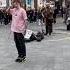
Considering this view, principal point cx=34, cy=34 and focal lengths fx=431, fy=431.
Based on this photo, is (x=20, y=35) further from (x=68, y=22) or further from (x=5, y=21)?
(x=5, y=21)

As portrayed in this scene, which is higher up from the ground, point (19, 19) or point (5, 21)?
point (19, 19)

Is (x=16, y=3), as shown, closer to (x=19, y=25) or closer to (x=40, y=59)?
(x=19, y=25)

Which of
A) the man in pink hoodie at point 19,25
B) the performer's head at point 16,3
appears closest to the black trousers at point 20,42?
the man in pink hoodie at point 19,25

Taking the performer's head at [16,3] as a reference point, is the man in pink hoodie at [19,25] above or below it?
below

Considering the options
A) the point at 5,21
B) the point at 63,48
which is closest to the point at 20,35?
the point at 63,48

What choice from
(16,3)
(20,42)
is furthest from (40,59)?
(16,3)

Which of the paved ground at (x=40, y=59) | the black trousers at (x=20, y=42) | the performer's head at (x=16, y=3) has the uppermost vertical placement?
the performer's head at (x=16, y=3)

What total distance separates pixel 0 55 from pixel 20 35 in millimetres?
1878

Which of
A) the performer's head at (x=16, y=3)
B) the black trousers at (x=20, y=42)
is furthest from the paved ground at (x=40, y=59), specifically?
the performer's head at (x=16, y=3)

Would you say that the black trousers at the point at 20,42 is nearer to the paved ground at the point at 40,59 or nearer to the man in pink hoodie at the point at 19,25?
the man in pink hoodie at the point at 19,25

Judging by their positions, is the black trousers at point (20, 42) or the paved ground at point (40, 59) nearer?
the paved ground at point (40, 59)

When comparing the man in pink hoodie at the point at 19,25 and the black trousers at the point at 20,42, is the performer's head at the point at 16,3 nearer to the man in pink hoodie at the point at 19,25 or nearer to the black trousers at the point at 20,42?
the man in pink hoodie at the point at 19,25

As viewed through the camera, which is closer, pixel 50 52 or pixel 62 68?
pixel 62 68

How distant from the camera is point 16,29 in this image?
1139 cm
